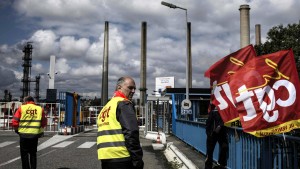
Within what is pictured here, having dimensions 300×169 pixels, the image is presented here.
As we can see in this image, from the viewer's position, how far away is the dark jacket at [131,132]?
403 centimetres

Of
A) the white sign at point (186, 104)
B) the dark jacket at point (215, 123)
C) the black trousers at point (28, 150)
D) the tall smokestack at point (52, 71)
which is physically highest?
the tall smokestack at point (52, 71)

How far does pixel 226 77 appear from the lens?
6.21 meters

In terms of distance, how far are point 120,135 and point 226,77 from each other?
2.67m

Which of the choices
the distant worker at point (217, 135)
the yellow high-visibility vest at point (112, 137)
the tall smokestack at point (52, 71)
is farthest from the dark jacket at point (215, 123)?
the tall smokestack at point (52, 71)

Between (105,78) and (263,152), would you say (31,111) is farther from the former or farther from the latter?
(105,78)

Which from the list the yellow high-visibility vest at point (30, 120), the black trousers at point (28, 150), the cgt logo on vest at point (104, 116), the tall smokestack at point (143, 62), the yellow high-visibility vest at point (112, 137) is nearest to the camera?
the yellow high-visibility vest at point (112, 137)

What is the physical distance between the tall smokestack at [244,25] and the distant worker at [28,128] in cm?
4432

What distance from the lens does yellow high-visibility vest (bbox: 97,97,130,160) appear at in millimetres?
4145

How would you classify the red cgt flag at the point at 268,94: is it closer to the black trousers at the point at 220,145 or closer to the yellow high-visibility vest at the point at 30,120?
the black trousers at the point at 220,145

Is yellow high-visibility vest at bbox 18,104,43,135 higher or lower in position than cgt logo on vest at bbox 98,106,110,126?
lower

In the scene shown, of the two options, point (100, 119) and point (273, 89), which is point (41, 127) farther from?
point (273, 89)

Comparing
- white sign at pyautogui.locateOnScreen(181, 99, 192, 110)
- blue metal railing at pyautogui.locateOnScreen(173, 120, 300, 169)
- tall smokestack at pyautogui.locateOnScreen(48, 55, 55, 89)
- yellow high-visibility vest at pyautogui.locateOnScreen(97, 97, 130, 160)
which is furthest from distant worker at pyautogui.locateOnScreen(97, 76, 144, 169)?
tall smokestack at pyautogui.locateOnScreen(48, 55, 55, 89)

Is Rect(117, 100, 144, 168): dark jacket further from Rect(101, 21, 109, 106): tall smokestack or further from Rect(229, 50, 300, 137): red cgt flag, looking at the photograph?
Rect(101, 21, 109, 106): tall smokestack

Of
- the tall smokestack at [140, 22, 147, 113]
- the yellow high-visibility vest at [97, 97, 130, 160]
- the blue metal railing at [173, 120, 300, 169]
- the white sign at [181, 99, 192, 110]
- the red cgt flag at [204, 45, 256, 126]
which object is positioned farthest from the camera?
the tall smokestack at [140, 22, 147, 113]
